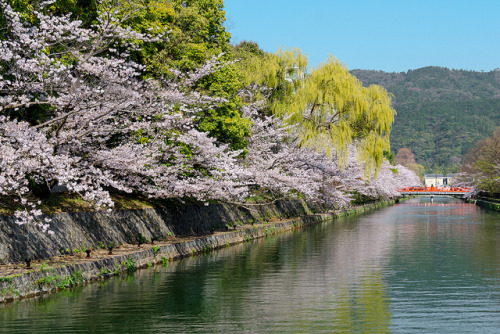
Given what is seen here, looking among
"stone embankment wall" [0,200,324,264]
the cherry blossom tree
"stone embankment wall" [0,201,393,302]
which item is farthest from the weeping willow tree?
"stone embankment wall" [0,200,324,264]

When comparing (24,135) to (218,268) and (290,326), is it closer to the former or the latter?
(218,268)

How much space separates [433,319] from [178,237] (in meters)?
16.8

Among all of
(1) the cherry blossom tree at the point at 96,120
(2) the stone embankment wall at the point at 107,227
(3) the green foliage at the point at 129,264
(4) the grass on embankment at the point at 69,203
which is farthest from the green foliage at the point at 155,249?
(4) the grass on embankment at the point at 69,203

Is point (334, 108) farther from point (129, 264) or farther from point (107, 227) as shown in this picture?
point (129, 264)

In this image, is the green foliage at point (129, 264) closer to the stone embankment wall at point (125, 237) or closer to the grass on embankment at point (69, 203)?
the stone embankment wall at point (125, 237)

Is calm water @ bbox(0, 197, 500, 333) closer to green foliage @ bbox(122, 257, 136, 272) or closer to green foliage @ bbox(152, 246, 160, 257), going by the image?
green foliage @ bbox(122, 257, 136, 272)

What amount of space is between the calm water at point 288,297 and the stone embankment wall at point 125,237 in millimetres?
511

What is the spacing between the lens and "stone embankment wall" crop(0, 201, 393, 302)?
1625 cm

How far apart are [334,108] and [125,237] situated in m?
24.8

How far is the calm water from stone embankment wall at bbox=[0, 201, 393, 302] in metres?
0.51

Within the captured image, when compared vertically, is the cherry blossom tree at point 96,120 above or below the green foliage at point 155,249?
above

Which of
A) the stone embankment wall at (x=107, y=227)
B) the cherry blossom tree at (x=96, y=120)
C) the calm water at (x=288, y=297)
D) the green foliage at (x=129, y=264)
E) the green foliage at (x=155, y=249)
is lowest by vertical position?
the calm water at (x=288, y=297)

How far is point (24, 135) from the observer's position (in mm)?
17641

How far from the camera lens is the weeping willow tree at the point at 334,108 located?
144 feet
